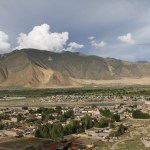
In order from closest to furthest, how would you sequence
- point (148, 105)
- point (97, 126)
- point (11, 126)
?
1. point (97, 126)
2. point (11, 126)
3. point (148, 105)

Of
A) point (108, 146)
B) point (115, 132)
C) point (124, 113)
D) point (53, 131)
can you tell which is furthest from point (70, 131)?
point (124, 113)

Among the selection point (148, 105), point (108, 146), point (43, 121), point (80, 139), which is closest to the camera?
point (108, 146)

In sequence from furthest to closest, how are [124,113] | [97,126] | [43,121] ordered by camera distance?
[124,113], [43,121], [97,126]

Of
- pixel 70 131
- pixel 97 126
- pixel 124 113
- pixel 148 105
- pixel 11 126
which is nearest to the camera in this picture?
pixel 70 131

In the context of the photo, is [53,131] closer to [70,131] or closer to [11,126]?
[70,131]

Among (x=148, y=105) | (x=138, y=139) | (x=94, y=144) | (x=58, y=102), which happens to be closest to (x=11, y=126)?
(x=94, y=144)

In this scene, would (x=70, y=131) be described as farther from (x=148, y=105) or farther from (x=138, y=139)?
(x=148, y=105)

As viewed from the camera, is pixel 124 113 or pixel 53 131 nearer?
pixel 53 131

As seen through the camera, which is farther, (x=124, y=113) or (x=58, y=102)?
(x=58, y=102)
